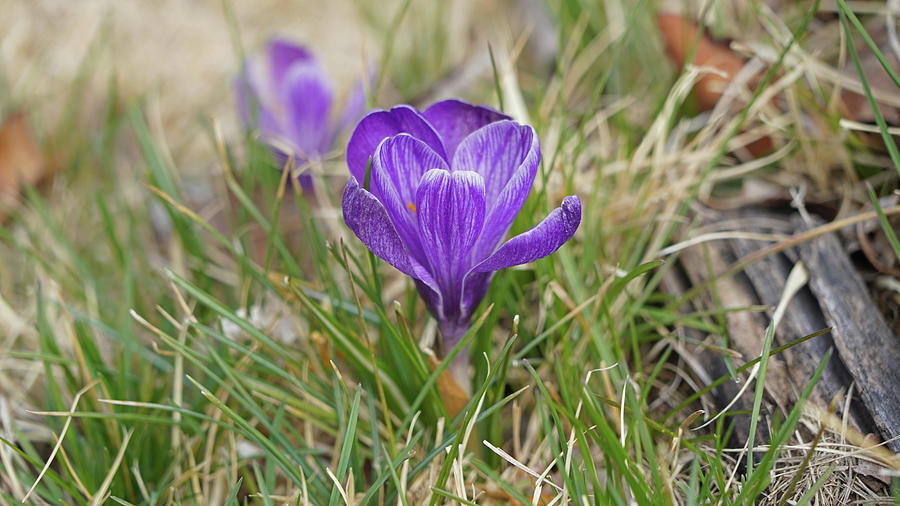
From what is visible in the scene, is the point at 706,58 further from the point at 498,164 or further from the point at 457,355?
the point at 457,355

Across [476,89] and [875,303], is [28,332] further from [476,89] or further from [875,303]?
[875,303]

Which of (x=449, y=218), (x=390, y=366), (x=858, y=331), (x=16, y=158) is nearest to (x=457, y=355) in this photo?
(x=390, y=366)

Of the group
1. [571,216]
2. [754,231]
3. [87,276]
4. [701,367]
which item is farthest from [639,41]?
[87,276]

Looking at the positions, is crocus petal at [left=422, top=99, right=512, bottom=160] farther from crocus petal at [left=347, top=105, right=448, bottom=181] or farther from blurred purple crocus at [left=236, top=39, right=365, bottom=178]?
blurred purple crocus at [left=236, top=39, right=365, bottom=178]

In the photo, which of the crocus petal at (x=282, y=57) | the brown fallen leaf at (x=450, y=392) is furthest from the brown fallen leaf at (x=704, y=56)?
the brown fallen leaf at (x=450, y=392)

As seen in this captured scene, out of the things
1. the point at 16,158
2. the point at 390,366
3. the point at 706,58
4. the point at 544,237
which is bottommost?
the point at 390,366

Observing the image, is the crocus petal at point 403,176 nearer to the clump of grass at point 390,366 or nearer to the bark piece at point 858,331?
the clump of grass at point 390,366
